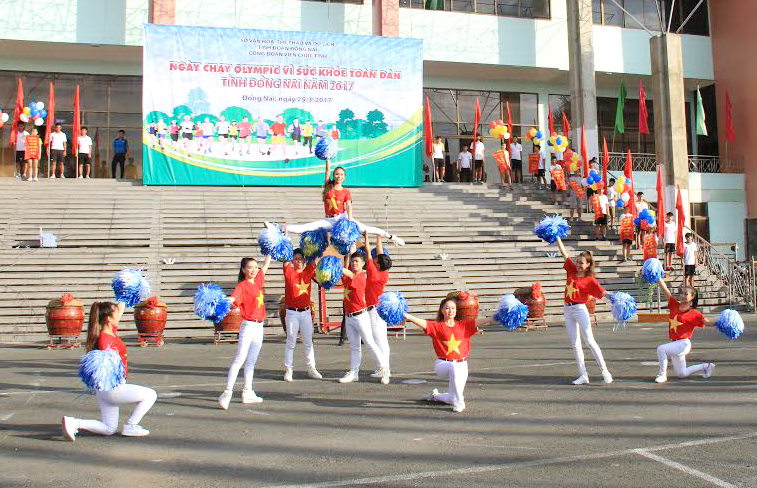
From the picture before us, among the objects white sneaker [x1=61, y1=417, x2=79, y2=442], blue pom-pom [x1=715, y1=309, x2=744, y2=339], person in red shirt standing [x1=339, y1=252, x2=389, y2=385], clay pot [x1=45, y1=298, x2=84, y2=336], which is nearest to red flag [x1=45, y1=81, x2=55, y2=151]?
clay pot [x1=45, y1=298, x2=84, y2=336]

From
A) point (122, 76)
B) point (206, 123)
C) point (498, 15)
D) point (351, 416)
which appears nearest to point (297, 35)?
point (206, 123)

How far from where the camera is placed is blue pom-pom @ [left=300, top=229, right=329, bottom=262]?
991 centimetres

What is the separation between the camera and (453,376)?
7.55m

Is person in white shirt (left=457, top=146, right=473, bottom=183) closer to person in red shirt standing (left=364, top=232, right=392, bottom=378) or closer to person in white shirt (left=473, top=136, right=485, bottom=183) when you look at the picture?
person in white shirt (left=473, top=136, right=485, bottom=183)

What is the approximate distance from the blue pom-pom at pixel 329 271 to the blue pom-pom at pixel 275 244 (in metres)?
0.44

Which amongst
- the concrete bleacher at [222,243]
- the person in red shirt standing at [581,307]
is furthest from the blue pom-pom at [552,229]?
the concrete bleacher at [222,243]

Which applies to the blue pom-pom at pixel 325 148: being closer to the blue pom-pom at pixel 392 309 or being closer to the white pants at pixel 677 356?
the blue pom-pom at pixel 392 309

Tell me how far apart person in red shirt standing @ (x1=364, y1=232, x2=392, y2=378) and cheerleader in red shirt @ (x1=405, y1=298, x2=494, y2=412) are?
1.57 metres

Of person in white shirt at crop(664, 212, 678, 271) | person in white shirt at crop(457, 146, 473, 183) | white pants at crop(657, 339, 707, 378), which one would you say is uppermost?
person in white shirt at crop(457, 146, 473, 183)

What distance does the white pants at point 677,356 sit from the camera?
9078 millimetres

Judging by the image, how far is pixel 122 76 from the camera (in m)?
27.1

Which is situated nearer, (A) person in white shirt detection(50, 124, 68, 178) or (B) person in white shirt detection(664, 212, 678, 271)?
(B) person in white shirt detection(664, 212, 678, 271)

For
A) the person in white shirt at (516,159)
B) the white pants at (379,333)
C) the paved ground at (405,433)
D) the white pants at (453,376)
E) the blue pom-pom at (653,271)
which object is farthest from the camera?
the person in white shirt at (516,159)

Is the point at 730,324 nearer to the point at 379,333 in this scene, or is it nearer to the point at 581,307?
the point at 581,307
